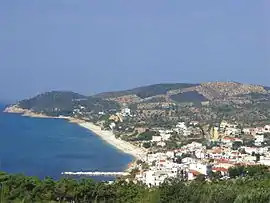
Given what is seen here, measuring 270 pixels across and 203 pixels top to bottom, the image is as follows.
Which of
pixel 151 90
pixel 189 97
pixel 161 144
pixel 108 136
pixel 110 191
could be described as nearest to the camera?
pixel 110 191

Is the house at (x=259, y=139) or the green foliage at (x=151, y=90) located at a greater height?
→ the green foliage at (x=151, y=90)

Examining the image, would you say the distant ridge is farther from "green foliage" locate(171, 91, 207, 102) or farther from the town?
the town

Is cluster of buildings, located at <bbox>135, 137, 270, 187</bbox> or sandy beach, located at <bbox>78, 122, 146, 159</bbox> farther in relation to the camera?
sandy beach, located at <bbox>78, 122, 146, 159</bbox>

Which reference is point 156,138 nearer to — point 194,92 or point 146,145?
point 146,145

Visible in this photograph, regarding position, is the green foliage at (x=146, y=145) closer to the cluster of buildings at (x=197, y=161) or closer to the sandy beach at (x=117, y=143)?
the sandy beach at (x=117, y=143)

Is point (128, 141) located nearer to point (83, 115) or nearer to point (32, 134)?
point (32, 134)

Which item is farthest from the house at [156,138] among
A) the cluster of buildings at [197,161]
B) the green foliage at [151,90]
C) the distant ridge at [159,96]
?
the green foliage at [151,90]

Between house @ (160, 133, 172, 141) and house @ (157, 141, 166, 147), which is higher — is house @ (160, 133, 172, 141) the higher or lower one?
the higher one

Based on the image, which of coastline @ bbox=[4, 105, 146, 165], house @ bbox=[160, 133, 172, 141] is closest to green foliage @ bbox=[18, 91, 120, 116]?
coastline @ bbox=[4, 105, 146, 165]

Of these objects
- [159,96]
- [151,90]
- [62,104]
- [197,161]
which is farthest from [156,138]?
[151,90]
